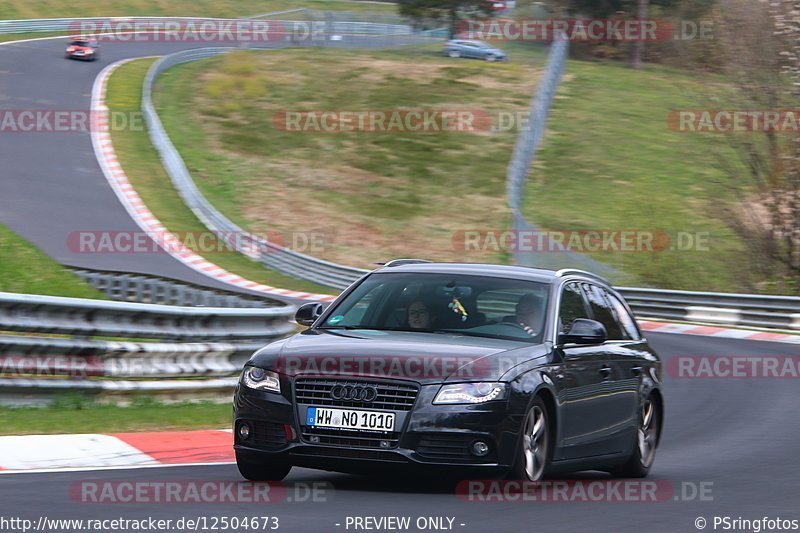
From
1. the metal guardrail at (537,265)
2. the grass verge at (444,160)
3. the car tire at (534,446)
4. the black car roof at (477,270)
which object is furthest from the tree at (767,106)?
the car tire at (534,446)

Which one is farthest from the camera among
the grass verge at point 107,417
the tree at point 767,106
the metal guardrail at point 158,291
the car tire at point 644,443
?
the tree at point 767,106

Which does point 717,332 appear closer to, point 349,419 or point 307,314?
point 307,314

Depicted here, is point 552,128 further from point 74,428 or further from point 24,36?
point 74,428

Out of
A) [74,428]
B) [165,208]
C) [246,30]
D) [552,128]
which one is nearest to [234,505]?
[74,428]

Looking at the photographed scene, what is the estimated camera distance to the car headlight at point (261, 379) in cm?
780

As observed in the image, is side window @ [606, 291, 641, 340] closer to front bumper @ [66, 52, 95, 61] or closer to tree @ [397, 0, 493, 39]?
front bumper @ [66, 52, 95, 61]

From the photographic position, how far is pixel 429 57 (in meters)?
63.4

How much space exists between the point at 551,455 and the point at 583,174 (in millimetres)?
38480

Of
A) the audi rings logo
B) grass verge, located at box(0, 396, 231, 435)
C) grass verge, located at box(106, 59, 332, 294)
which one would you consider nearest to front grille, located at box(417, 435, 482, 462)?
the audi rings logo

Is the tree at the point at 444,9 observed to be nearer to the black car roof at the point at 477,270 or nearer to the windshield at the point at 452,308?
the black car roof at the point at 477,270

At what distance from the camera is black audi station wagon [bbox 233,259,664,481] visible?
7.54m

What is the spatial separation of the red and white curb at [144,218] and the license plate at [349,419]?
20.3m

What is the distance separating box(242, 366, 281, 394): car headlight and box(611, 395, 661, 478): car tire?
10.1 ft

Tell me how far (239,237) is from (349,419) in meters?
26.7
